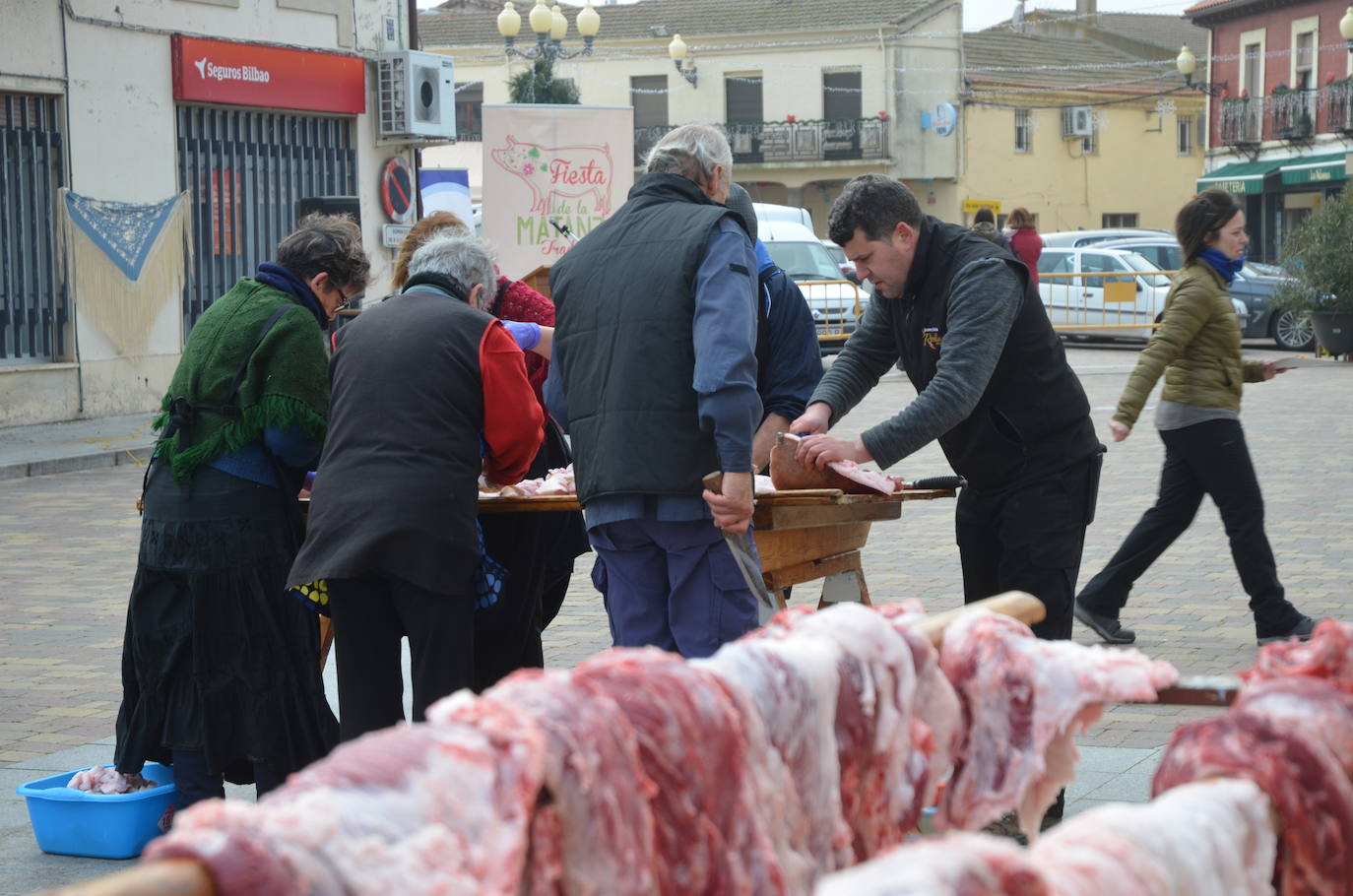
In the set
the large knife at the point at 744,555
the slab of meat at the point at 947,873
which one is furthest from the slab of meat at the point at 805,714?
the large knife at the point at 744,555

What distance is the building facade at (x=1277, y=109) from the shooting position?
43.4 m

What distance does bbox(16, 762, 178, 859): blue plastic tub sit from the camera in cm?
504

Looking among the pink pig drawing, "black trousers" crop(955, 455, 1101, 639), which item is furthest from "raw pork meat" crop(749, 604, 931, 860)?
the pink pig drawing

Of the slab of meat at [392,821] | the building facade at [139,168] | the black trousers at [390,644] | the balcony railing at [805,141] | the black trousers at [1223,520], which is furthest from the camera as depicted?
the balcony railing at [805,141]

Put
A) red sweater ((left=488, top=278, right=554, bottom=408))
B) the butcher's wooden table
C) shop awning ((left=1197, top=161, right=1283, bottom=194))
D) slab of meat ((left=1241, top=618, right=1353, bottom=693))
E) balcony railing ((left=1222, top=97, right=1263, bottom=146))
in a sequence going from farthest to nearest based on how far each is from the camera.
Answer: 1. balcony railing ((left=1222, top=97, right=1263, bottom=146))
2. shop awning ((left=1197, top=161, right=1283, bottom=194))
3. red sweater ((left=488, top=278, right=554, bottom=408))
4. the butcher's wooden table
5. slab of meat ((left=1241, top=618, right=1353, bottom=693))

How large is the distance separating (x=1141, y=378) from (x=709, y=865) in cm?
594

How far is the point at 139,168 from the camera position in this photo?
62.0 ft

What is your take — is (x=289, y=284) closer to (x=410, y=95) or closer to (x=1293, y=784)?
(x=1293, y=784)

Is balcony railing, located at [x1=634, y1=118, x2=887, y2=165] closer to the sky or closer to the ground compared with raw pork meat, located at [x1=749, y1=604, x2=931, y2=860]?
closer to the sky

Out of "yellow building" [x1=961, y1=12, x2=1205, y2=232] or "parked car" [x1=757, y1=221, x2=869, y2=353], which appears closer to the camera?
"parked car" [x1=757, y1=221, x2=869, y2=353]

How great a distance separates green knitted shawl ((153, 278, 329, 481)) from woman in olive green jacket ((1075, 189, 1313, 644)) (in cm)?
377

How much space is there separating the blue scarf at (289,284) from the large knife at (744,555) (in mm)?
1389

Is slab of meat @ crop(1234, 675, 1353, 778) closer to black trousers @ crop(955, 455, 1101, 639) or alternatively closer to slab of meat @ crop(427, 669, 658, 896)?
slab of meat @ crop(427, 669, 658, 896)

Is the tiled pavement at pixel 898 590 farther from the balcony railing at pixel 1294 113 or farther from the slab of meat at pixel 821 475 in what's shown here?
the balcony railing at pixel 1294 113
